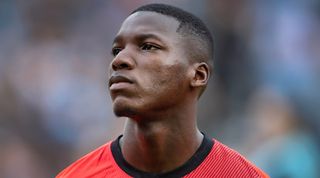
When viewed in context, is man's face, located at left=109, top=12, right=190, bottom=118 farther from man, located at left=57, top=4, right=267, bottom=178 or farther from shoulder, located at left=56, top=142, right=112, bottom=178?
shoulder, located at left=56, top=142, right=112, bottom=178

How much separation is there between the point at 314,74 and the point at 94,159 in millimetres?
3456

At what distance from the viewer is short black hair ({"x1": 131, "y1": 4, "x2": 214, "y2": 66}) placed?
367cm

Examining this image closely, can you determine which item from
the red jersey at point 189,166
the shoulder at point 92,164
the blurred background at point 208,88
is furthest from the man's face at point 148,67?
the blurred background at point 208,88

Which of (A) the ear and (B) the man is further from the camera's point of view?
(A) the ear

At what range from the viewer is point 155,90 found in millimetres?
3477

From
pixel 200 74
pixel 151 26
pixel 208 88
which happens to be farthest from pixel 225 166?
pixel 208 88

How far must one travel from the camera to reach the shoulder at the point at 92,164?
3.79m

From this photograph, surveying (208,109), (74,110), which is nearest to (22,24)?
(74,110)

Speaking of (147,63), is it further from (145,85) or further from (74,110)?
(74,110)

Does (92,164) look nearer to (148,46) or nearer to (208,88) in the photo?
(148,46)

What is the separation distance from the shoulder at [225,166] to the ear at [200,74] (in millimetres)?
373

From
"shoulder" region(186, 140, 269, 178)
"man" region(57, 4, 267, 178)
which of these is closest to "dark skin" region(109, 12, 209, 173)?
"man" region(57, 4, 267, 178)

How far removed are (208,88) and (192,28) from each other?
3.42m

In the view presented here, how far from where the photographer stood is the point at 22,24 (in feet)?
26.2
